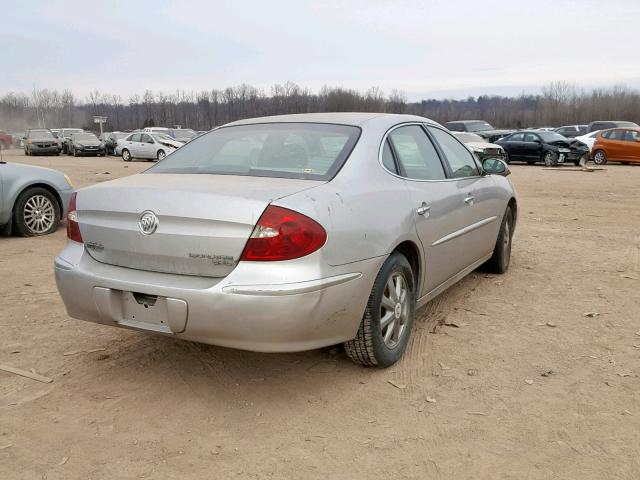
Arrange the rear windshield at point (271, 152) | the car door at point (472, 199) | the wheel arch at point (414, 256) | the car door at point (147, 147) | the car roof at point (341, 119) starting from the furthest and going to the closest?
the car door at point (147, 147)
the car door at point (472, 199)
the car roof at point (341, 119)
the wheel arch at point (414, 256)
the rear windshield at point (271, 152)

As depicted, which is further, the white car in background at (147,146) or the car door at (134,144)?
the car door at (134,144)

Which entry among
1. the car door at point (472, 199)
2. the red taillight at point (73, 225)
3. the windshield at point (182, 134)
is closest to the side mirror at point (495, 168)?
the car door at point (472, 199)

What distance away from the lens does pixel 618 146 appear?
22906mm

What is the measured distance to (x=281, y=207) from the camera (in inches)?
114

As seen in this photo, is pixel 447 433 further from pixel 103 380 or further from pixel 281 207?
pixel 103 380

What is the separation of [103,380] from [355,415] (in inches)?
59.0

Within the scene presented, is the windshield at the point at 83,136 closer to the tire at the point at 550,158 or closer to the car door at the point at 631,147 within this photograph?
the tire at the point at 550,158

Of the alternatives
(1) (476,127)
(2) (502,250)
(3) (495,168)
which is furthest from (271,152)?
(1) (476,127)

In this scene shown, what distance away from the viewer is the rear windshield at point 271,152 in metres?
3.47

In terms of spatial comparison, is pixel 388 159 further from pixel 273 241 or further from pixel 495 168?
pixel 495 168

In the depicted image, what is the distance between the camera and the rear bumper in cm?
283

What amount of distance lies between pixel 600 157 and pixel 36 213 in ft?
71.2

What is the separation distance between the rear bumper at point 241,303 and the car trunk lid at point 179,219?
3.1 inches

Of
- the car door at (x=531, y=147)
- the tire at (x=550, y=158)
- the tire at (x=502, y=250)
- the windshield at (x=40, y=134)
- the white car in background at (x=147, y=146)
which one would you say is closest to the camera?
the tire at (x=502, y=250)
